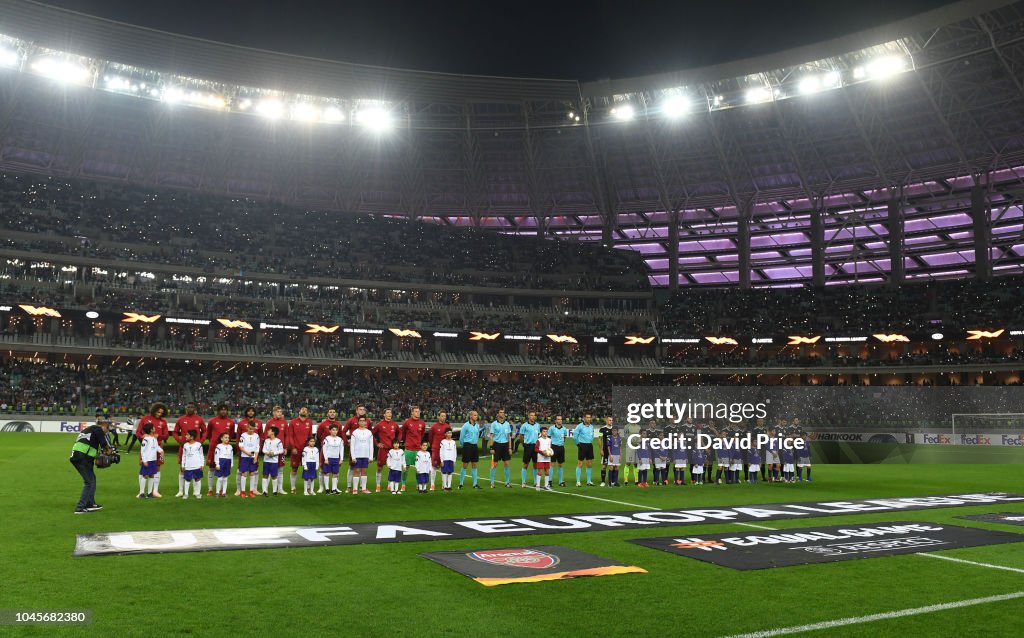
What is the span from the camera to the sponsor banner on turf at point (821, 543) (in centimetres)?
1131

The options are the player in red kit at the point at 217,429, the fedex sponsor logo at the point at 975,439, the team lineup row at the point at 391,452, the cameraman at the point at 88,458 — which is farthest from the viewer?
the fedex sponsor logo at the point at 975,439

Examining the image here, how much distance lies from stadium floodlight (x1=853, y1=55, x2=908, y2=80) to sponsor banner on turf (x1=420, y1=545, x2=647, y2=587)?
4878cm

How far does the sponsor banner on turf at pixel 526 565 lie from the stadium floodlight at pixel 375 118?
5503 cm

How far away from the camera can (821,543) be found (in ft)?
40.9

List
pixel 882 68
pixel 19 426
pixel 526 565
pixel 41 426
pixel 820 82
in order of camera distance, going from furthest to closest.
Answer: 1. pixel 820 82
2. pixel 882 68
3. pixel 41 426
4. pixel 19 426
5. pixel 526 565

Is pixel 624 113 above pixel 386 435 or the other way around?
above

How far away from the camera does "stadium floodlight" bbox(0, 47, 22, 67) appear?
5216 centimetres

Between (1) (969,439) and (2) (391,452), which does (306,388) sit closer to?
(2) (391,452)

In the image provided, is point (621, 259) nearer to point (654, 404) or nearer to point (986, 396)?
point (986, 396)

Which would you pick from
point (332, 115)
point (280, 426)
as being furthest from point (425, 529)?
point (332, 115)

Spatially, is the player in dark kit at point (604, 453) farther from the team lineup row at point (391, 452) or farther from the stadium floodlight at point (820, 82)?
the stadium floodlight at point (820, 82)

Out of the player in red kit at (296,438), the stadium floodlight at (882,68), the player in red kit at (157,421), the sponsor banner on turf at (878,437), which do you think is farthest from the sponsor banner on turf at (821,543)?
the stadium floodlight at (882,68)

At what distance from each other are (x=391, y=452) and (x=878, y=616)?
42.3ft

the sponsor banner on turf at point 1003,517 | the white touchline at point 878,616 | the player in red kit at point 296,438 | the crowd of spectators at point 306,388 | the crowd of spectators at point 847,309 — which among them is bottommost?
the white touchline at point 878,616
